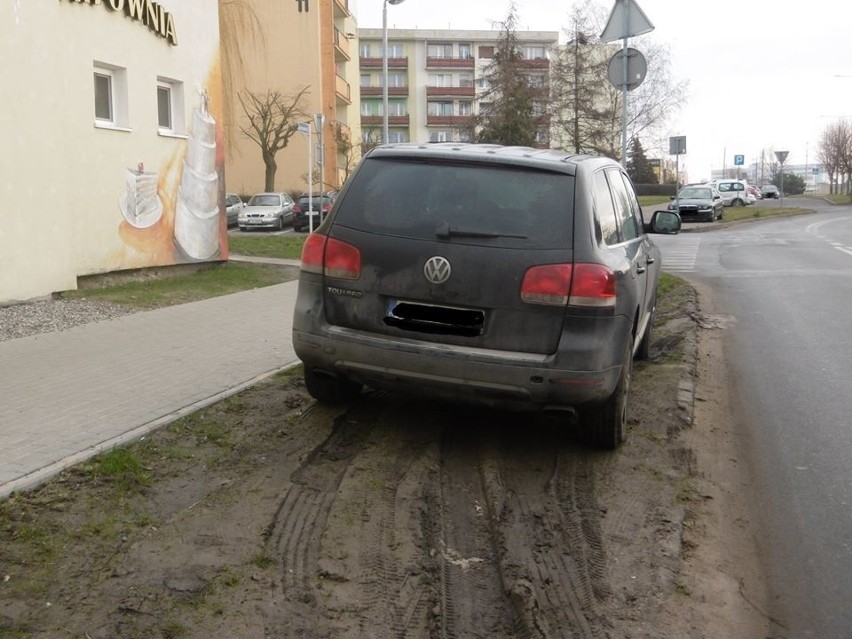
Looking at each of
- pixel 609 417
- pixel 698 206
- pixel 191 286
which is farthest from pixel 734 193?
pixel 609 417

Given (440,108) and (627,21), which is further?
(440,108)

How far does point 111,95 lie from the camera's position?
1447 cm

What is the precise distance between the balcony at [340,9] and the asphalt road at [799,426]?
1722 inches

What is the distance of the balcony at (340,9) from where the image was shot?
178 ft

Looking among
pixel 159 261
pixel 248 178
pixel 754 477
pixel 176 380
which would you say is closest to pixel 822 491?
pixel 754 477

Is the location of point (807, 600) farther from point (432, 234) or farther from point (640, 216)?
point (640, 216)

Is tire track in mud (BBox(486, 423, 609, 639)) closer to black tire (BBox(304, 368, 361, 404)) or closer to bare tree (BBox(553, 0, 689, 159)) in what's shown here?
black tire (BBox(304, 368, 361, 404))

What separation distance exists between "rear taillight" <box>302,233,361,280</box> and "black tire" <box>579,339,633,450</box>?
5.17ft

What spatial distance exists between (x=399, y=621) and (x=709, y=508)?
80.4 inches

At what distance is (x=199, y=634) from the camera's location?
3256mm

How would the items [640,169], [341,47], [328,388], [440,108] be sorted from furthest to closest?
[440,108] < [640,169] < [341,47] < [328,388]

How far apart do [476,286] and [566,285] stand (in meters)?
0.49

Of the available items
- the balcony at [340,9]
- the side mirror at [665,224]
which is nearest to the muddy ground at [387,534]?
the side mirror at [665,224]

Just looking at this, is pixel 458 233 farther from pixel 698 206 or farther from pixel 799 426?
pixel 698 206
